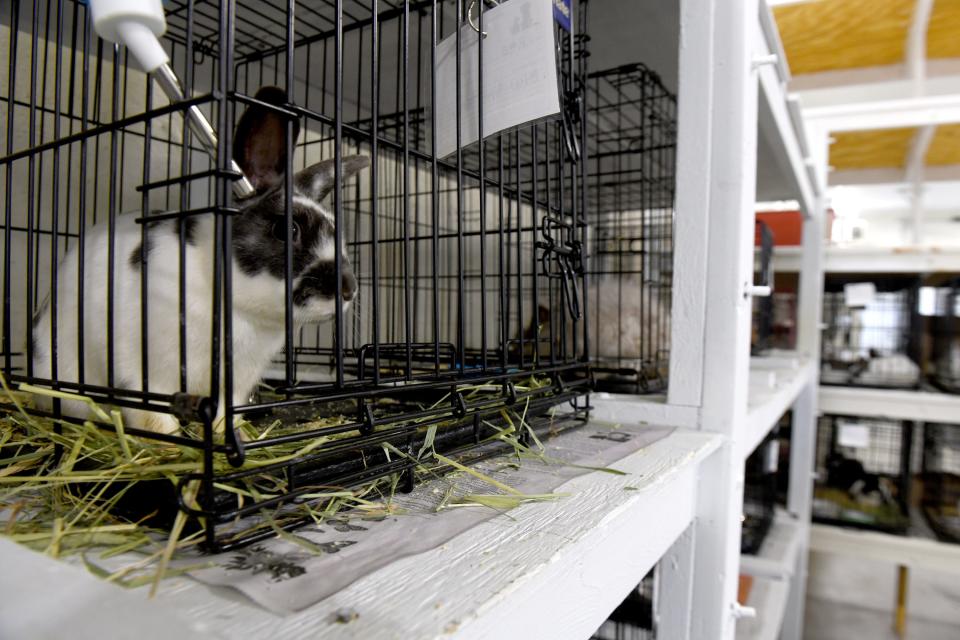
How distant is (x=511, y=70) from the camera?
0.74m

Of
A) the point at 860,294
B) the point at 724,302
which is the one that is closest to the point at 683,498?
the point at 724,302

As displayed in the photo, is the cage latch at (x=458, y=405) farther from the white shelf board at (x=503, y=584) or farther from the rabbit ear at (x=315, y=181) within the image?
the rabbit ear at (x=315, y=181)

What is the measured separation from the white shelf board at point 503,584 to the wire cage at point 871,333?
8.85 ft

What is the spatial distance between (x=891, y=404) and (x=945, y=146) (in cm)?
153

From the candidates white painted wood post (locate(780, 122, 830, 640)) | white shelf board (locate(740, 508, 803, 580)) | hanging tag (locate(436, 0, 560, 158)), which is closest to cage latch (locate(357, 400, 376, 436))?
hanging tag (locate(436, 0, 560, 158))

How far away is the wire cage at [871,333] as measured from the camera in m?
2.81

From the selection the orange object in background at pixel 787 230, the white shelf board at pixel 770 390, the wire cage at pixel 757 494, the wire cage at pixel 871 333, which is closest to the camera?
the white shelf board at pixel 770 390

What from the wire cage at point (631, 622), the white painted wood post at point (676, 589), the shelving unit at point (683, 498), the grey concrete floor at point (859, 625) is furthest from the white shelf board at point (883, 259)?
the white painted wood post at point (676, 589)

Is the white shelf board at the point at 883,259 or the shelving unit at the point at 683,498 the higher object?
the white shelf board at the point at 883,259

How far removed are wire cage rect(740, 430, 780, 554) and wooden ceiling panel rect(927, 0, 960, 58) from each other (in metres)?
1.85

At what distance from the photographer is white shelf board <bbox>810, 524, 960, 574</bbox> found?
2.47 metres

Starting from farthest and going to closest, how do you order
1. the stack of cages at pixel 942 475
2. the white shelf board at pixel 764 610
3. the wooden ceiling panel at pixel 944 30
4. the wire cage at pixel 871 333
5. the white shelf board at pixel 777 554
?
1. the wire cage at pixel 871 333
2. the stack of cages at pixel 942 475
3. the wooden ceiling panel at pixel 944 30
4. the white shelf board at pixel 777 554
5. the white shelf board at pixel 764 610

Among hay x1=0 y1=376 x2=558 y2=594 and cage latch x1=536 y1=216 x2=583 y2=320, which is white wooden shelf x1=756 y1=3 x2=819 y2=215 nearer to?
cage latch x1=536 y1=216 x2=583 y2=320

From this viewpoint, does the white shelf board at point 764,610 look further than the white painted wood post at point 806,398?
No
